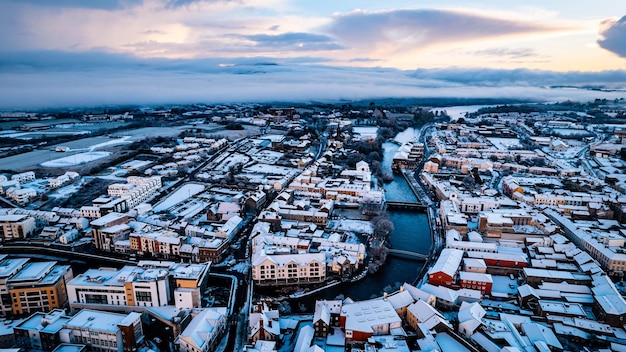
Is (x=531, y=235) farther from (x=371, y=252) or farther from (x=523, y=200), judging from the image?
(x=371, y=252)

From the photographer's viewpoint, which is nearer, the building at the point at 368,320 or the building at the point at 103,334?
the building at the point at 103,334

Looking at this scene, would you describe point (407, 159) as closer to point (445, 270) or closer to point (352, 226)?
point (352, 226)

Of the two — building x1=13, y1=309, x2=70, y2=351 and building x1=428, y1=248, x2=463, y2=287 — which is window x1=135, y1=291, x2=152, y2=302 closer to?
building x1=13, y1=309, x2=70, y2=351

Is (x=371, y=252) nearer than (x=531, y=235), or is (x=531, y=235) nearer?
(x=371, y=252)

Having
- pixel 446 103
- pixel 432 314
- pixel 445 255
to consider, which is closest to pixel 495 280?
pixel 445 255

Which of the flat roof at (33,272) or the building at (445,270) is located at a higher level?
the flat roof at (33,272)

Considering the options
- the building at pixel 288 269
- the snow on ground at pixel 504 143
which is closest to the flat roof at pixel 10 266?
the building at pixel 288 269

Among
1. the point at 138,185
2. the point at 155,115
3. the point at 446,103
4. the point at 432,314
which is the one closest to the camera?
the point at 432,314

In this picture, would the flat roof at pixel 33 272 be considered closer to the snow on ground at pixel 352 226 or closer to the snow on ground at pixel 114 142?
the snow on ground at pixel 352 226
